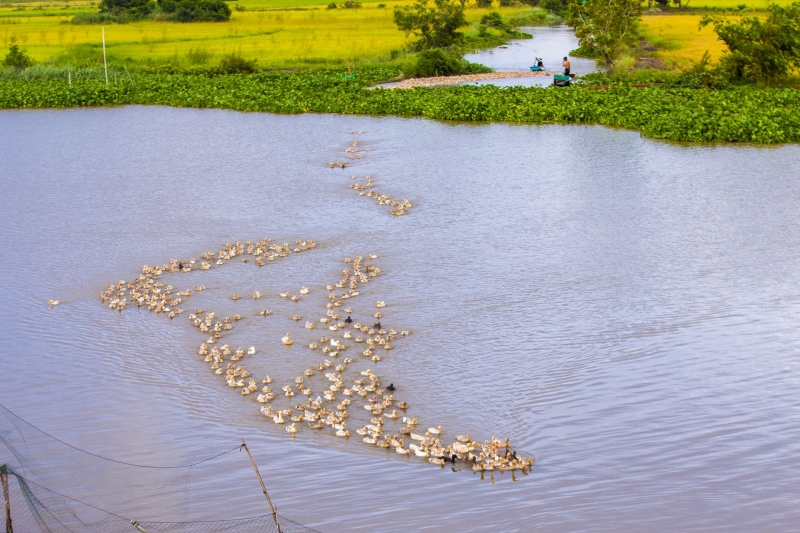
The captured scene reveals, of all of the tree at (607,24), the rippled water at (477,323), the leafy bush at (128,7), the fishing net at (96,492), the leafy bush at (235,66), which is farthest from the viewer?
the leafy bush at (128,7)

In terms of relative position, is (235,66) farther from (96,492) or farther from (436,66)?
(96,492)

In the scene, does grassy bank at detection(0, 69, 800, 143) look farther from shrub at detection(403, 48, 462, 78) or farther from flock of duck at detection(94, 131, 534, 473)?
flock of duck at detection(94, 131, 534, 473)

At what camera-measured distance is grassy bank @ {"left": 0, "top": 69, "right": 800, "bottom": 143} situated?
24.2 m

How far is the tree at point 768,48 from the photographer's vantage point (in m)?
31.1

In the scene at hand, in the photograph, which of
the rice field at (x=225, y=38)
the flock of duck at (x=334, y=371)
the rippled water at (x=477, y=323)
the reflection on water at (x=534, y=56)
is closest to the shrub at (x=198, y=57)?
the rice field at (x=225, y=38)

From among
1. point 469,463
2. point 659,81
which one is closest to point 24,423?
point 469,463

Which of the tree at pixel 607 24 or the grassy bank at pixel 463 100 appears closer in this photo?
the grassy bank at pixel 463 100

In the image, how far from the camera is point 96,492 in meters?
8.31

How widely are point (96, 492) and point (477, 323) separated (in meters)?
5.55

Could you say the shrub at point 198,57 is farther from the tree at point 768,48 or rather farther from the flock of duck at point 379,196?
the tree at point 768,48

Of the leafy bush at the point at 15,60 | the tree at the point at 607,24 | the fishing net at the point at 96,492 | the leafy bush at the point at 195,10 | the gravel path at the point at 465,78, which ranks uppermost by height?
the leafy bush at the point at 195,10

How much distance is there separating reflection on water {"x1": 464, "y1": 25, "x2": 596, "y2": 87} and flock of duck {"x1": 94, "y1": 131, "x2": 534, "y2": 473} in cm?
2250

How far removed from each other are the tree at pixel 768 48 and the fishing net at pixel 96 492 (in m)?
27.5

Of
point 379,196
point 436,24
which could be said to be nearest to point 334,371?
point 379,196
